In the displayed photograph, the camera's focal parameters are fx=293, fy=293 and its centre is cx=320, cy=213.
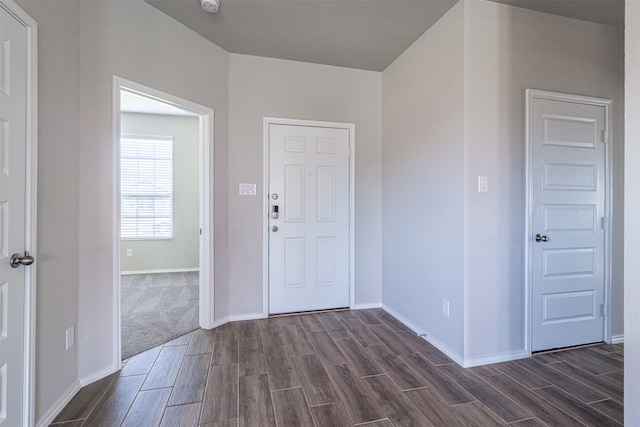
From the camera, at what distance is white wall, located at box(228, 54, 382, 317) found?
3.00 meters

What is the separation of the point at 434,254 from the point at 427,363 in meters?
0.85

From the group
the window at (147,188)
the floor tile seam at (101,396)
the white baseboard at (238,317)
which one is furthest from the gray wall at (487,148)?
the window at (147,188)

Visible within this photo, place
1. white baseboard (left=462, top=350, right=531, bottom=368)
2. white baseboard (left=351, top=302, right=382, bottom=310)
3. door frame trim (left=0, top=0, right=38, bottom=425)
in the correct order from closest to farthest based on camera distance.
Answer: door frame trim (left=0, top=0, right=38, bottom=425), white baseboard (left=462, top=350, right=531, bottom=368), white baseboard (left=351, top=302, right=382, bottom=310)

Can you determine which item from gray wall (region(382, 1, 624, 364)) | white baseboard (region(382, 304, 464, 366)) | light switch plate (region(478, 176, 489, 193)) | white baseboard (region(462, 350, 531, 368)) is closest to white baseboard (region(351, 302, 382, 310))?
white baseboard (region(382, 304, 464, 366))

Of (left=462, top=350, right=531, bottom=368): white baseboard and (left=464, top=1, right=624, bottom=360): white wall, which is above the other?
(left=464, top=1, right=624, bottom=360): white wall

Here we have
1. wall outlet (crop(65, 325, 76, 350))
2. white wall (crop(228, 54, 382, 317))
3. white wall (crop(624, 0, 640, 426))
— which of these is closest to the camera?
white wall (crop(624, 0, 640, 426))

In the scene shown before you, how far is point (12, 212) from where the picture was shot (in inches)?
53.1

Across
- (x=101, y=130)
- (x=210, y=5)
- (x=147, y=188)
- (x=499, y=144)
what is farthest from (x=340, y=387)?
(x=147, y=188)

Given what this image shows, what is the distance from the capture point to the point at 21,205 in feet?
4.60

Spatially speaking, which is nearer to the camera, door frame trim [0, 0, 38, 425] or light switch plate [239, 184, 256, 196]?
door frame trim [0, 0, 38, 425]

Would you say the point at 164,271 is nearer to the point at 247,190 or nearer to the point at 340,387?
the point at 247,190

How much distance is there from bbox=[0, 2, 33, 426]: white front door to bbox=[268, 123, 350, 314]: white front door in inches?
75.1

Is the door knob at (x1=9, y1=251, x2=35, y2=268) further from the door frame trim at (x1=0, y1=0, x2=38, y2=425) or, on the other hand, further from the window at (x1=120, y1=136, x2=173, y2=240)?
the window at (x1=120, y1=136, x2=173, y2=240)

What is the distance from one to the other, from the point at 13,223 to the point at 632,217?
8.76 feet
